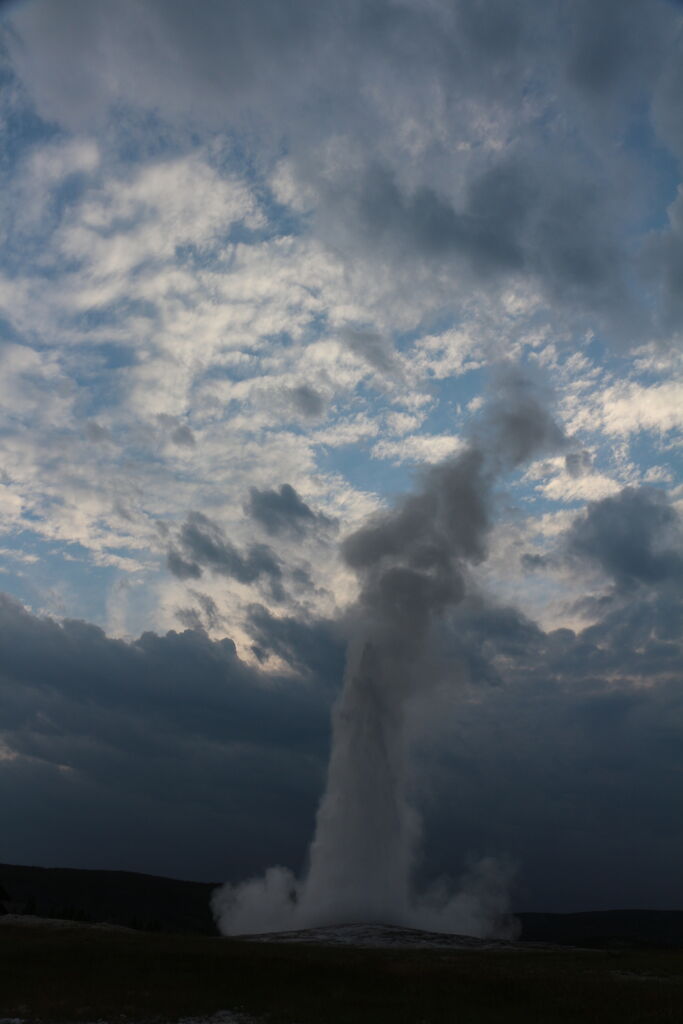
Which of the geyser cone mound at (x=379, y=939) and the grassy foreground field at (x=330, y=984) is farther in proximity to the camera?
the geyser cone mound at (x=379, y=939)

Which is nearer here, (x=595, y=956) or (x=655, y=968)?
(x=655, y=968)

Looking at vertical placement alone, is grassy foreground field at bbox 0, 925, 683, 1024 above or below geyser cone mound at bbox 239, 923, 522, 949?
above

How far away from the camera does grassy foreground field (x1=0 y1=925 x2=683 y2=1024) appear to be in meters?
32.3

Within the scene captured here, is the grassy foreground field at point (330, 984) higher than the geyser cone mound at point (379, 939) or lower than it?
higher

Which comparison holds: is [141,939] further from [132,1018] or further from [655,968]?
[655,968]

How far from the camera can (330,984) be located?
39531 millimetres

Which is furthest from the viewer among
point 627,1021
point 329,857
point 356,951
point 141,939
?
point 329,857

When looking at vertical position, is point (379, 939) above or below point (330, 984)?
below

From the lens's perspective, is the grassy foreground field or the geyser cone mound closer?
the grassy foreground field

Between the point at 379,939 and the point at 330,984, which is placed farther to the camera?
the point at 379,939

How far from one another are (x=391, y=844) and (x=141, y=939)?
47380 millimetres

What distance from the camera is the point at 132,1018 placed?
103 ft

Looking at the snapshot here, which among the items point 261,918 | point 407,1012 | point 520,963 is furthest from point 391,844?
point 407,1012

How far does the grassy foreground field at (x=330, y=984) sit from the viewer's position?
32281mm
